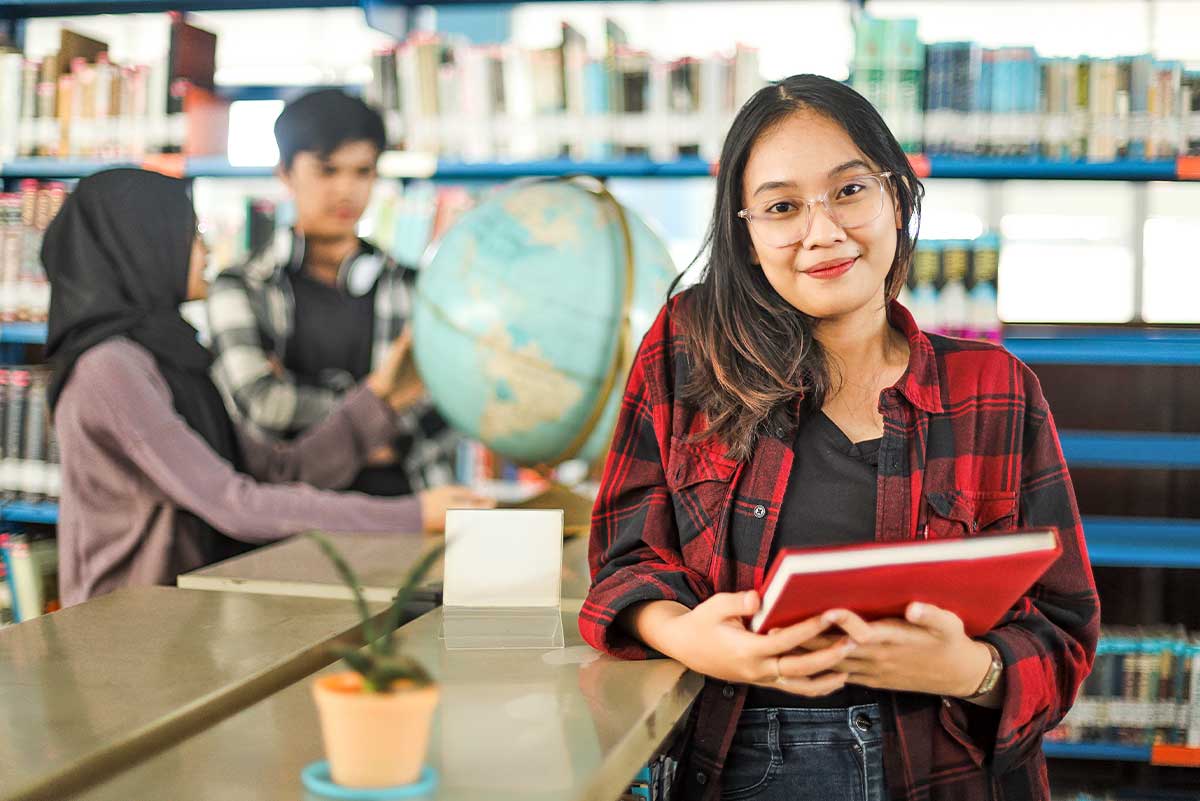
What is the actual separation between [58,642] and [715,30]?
344cm

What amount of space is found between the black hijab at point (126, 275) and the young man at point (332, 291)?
0.57 meters

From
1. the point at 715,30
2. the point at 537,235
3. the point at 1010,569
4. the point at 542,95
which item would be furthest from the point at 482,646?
the point at 715,30

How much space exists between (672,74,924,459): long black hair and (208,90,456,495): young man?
161 cm

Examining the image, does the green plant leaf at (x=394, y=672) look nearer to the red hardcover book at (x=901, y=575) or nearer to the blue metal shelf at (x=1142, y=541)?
the red hardcover book at (x=901, y=575)

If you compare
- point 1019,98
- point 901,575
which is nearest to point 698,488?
point 901,575

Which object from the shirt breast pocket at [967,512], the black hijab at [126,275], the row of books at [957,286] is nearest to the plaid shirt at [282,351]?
the black hijab at [126,275]

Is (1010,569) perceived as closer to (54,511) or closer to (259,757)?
(259,757)

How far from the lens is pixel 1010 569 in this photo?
1016mm

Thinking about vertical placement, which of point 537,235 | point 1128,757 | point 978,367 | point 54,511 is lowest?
point 1128,757

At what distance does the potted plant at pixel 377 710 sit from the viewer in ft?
2.50

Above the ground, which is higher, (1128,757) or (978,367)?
(978,367)

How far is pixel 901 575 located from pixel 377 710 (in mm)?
471

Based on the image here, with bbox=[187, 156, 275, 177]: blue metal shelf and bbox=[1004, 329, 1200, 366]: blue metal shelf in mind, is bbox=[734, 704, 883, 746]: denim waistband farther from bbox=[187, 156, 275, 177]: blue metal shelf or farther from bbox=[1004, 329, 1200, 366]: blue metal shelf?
bbox=[187, 156, 275, 177]: blue metal shelf

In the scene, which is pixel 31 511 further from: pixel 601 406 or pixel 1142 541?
pixel 1142 541
